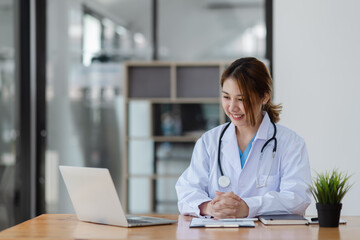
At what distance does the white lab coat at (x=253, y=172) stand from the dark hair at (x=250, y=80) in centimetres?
14

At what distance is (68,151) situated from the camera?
5516mm

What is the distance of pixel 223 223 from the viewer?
2.11 metres

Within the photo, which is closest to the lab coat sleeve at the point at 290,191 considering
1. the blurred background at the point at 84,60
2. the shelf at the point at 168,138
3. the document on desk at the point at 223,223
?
the document on desk at the point at 223,223

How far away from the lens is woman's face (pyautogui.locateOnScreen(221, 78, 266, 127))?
99.3 inches

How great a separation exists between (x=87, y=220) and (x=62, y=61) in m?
3.48

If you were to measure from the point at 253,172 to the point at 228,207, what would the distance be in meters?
0.34

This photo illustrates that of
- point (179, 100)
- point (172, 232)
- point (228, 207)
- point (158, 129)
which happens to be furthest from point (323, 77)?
point (172, 232)

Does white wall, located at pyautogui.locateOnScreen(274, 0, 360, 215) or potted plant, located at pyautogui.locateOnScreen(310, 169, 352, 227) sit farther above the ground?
white wall, located at pyautogui.locateOnScreen(274, 0, 360, 215)

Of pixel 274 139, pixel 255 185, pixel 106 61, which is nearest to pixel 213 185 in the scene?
pixel 255 185

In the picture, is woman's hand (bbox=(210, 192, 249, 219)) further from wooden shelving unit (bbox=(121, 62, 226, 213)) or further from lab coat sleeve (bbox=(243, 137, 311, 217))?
wooden shelving unit (bbox=(121, 62, 226, 213))

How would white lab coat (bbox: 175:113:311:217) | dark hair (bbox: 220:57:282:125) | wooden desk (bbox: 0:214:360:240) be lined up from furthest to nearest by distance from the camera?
dark hair (bbox: 220:57:282:125) < white lab coat (bbox: 175:113:311:217) < wooden desk (bbox: 0:214:360:240)

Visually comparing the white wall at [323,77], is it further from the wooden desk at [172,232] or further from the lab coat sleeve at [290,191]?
the wooden desk at [172,232]

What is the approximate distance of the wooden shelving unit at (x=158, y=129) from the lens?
16.8 feet

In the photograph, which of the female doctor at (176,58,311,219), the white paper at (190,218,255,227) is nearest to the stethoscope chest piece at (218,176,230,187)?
the female doctor at (176,58,311,219)
